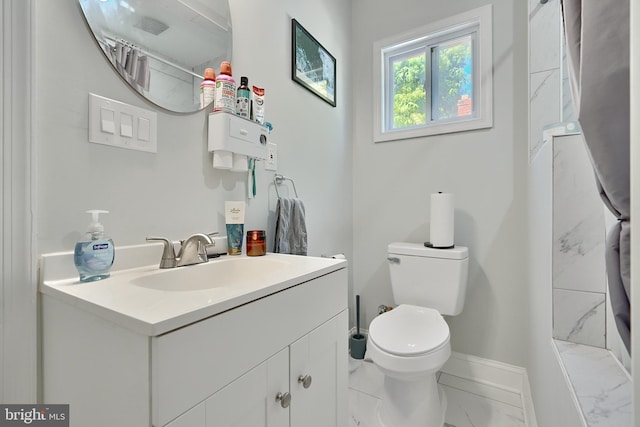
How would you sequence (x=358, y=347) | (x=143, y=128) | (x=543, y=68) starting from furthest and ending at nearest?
(x=358, y=347) → (x=543, y=68) → (x=143, y=128)

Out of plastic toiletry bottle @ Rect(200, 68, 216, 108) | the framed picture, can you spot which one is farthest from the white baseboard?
plastic toiletry bottle @ Rect(200, 68, 216, 108)

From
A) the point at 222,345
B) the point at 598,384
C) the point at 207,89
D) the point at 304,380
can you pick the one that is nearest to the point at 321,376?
the point at 304,380

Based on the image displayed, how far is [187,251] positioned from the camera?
873mm

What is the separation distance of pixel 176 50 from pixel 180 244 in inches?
25.0

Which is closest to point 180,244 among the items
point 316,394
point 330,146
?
point 316,394

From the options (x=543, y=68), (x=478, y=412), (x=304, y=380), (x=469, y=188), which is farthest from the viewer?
(x=469, y=188)

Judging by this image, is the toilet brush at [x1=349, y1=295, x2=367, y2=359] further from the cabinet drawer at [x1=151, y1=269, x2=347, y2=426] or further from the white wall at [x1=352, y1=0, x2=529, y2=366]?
the cabinet drawer at [x1=151, y1=269, x2=347, y2=426]

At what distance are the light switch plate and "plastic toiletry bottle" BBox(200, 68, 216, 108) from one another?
0.18 m

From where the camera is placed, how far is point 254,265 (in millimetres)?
982

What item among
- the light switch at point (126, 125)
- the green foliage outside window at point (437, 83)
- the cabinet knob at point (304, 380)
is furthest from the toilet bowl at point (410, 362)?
the green foliage outside window at point (437, 83)

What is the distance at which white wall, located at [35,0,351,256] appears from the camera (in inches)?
26.9

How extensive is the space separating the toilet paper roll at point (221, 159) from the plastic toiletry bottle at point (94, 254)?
409 millimetres

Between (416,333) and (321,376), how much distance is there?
652mm

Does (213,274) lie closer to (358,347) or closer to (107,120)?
(107,120)
